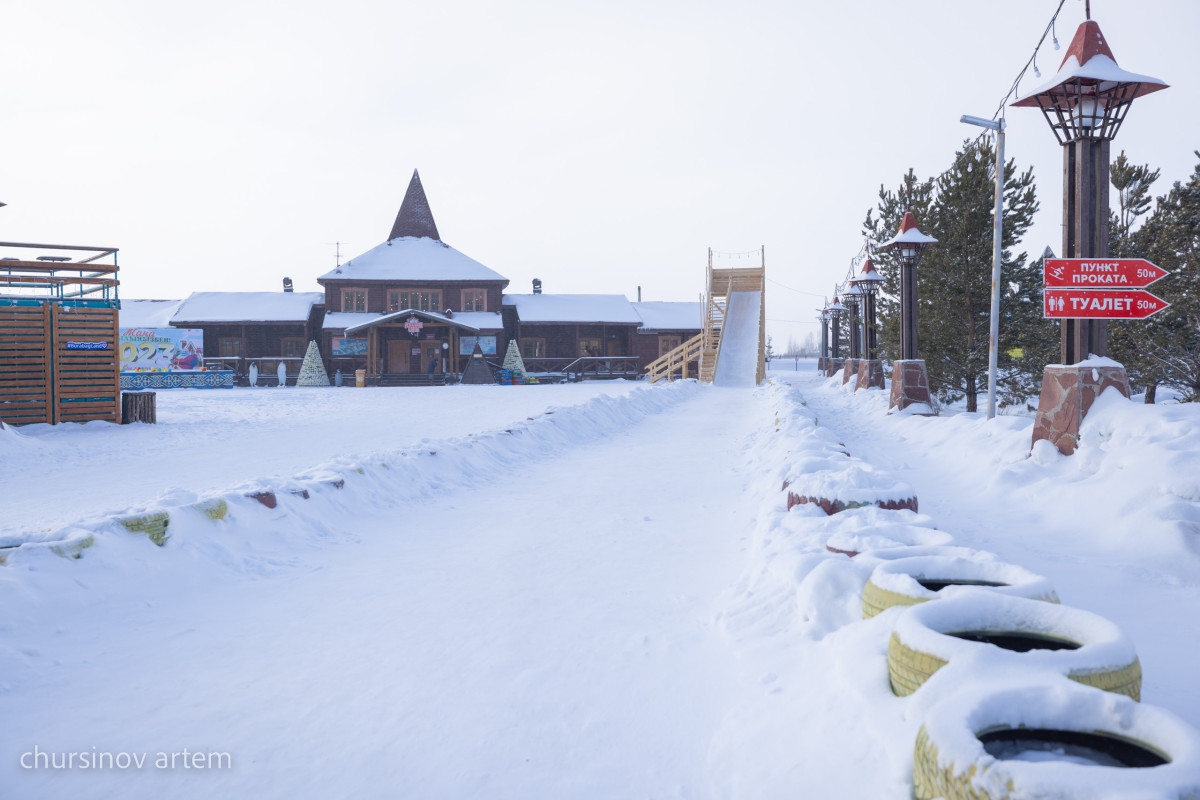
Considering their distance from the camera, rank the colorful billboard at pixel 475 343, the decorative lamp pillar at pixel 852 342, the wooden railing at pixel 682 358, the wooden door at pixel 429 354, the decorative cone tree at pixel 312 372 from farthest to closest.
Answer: the colorful billboard at pixel 475 343, the wooden door at pixel 429 354, the decorative cone tree at pixel 312 372, the wooden railing at pixel 682 358, the decorative lamp pillar at pixel 852 342

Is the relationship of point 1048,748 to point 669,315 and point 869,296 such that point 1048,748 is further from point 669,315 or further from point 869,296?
point 669,315

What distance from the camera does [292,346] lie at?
3875 centimetres

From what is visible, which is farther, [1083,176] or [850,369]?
[850,369]

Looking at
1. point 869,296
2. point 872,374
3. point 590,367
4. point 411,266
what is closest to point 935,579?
point 872,374

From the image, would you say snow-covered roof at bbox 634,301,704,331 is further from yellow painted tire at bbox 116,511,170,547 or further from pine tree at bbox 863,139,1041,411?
yellow painted tire at bbox 116,511,170,547

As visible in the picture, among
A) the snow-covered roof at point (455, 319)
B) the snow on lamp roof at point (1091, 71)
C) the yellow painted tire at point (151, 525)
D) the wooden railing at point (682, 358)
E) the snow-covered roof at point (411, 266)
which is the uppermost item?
the snow-covered roof at point (411, 266)

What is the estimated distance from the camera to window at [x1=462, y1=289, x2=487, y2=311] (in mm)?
39000

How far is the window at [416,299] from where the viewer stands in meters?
38.5

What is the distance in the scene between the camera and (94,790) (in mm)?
2559

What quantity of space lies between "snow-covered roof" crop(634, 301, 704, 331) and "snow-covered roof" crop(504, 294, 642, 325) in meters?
0.82

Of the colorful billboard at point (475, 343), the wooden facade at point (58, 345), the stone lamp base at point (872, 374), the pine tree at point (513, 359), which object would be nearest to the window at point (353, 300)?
the colorful billboard at point (475, 343)

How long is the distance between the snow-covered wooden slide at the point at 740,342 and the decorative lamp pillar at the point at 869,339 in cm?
640

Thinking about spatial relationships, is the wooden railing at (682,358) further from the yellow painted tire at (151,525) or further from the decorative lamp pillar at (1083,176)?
the yellow painted tire at (151,525)

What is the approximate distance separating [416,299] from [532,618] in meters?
36.3
